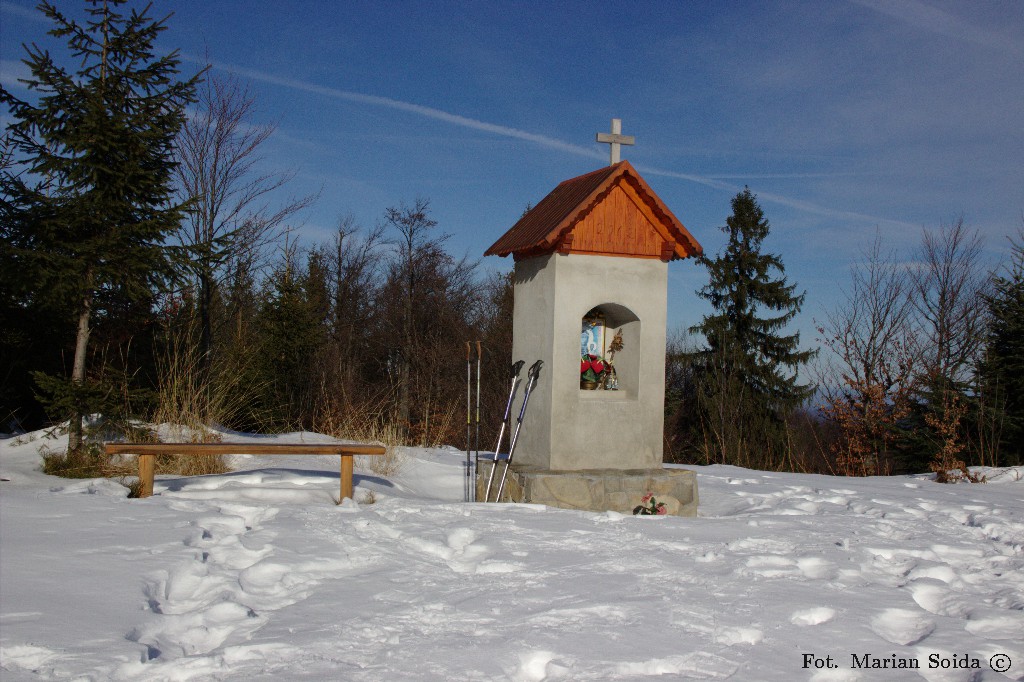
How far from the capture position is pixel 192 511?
5.08 metres

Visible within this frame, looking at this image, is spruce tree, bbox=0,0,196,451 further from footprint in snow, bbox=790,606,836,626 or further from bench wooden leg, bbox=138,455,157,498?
footprint in snow, bbox=790,606,836,626

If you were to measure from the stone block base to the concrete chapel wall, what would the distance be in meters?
0.18

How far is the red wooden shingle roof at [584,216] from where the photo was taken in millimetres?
6559

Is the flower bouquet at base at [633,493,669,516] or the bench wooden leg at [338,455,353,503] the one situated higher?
the bench wooden leg at [338,455,353,503]

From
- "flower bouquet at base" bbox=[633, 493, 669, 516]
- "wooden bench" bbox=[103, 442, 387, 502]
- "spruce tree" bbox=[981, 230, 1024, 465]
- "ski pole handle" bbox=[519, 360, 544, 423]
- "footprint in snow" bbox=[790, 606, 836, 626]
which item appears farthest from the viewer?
"spruce tree" bbox=[981, 230, 1024, 465]

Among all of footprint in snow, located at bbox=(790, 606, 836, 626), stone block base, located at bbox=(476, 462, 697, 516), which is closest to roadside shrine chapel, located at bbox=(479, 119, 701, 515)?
stone block base, located at bbox=(476, 462, 697, 516)

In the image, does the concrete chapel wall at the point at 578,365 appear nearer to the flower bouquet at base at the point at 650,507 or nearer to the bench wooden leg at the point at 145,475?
the flower bouquet at base at the point at 650,507

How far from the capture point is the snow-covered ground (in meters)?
3.05

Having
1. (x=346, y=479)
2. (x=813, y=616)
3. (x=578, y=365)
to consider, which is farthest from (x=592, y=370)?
(x=813, y=616)

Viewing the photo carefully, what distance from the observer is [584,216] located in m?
6.67

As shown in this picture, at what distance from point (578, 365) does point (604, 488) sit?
1079 mm

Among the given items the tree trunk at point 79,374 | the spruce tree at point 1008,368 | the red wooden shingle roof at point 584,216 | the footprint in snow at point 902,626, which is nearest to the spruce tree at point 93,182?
the tree trunk at point 79,374

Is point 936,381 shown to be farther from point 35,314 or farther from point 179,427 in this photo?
point 35,314

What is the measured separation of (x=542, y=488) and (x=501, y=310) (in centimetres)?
1679
